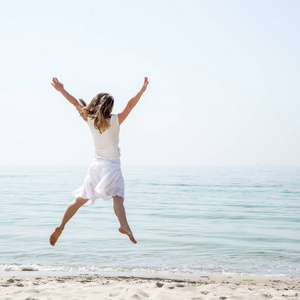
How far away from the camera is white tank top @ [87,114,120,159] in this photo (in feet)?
17.3

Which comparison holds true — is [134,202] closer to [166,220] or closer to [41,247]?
[166,220]

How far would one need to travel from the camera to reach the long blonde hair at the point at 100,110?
519 centimetres

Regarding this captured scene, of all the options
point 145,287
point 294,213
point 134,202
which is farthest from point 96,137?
point 134,202

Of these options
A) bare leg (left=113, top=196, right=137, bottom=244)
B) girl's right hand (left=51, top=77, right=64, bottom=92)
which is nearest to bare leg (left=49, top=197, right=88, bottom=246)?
bare leg (left=113, top=196, right=137, bottom=244)

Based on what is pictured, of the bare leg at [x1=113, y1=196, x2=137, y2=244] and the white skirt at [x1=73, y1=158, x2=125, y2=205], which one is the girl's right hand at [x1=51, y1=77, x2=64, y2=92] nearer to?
the white skirt at [x1=73, y1=158, x2=125, y2=205]

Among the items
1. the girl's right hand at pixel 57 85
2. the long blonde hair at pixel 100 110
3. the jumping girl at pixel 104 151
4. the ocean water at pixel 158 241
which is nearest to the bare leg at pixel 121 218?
the jumping girl at pixel 104 151

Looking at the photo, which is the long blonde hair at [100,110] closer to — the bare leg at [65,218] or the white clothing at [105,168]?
the white clothing at [105,168]

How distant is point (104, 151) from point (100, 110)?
494mm

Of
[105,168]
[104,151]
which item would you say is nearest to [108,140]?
[104,151]

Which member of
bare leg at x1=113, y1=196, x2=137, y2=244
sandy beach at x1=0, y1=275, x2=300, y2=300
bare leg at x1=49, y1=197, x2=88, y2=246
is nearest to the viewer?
sandy beach at x1=0, y1=275, x2=300, y2=300

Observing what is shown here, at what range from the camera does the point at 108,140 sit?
17.4 feet

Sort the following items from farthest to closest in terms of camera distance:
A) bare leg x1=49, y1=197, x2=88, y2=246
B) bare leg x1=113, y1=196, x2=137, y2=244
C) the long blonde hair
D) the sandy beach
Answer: bare leg x1=49, y1=197, x2=88, y2=246, bare leg x1=113, y1=196, x2=137, y2=244, the long blonde hair, the sandy beach

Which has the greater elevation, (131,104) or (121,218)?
(131,104)

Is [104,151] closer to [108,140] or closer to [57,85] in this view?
[108,140]
